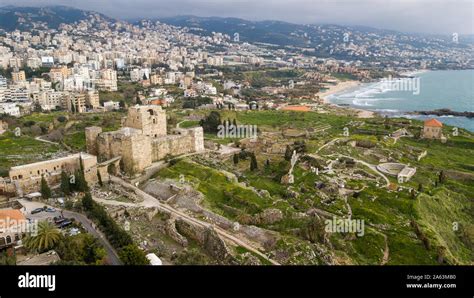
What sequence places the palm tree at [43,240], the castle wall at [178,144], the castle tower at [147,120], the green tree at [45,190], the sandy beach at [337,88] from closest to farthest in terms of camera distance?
the palm tree at [43,240], the green tree at [45,190], the castle wall at [178,144], the castle tower at [147,120], the sandy beach at [337,88]

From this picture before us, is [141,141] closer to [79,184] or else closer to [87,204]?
[79,184]

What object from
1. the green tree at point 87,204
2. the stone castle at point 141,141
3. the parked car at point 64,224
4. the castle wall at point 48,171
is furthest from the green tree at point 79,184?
the parked car at point 64,224

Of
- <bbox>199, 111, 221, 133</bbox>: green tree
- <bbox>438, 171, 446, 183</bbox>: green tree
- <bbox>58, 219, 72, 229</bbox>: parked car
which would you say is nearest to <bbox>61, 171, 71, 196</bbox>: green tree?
<bbox>58, 219, 72, 229</bbox>: parked car

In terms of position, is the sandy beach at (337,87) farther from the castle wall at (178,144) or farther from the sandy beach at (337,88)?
the castle wall at (178,144)

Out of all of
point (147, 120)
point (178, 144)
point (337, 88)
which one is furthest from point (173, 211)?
point (337, 88)

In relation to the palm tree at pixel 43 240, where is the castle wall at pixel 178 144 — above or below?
above
